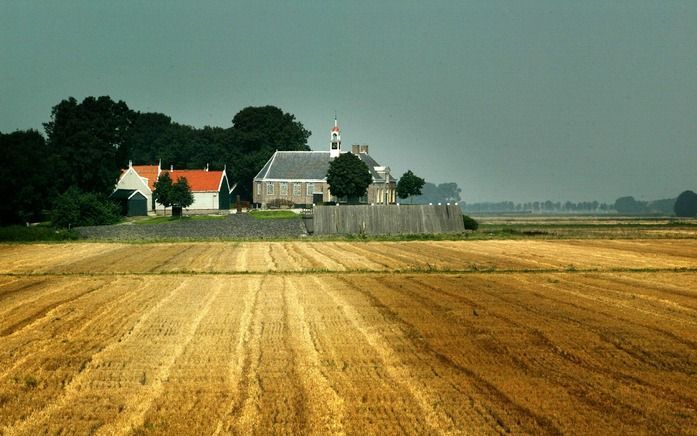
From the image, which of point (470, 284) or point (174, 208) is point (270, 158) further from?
point (470, 284)

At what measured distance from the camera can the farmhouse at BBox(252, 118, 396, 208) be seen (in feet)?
337

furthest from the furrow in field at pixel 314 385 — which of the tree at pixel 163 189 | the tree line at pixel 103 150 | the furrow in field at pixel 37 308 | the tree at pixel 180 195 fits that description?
the tree at pixel 163 189

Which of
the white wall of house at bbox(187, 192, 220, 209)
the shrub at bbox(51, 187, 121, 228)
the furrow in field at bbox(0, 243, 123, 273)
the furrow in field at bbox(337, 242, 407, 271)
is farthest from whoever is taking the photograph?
the white wall of house at bbox(187, 192, 220, 209)

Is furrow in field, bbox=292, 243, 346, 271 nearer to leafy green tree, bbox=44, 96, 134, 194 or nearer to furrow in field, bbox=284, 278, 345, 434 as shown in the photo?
furrow in field, bbox=284, 278, 345, 434

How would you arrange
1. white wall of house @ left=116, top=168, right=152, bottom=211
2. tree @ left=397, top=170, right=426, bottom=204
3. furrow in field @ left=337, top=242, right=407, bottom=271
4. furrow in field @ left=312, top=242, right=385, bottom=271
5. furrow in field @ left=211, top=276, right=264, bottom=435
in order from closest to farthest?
furrow in field @ left=211, top=276, right=264, bottom=435, furrow in field @ left=312, top=242, right=385, bottom=271, furrow in field @ left=337, top=242, right=407, bottom=271, white wall of house @ left=116, top=168, right=152, bottom=211, tree @ left=397, top=170, right=426, bottom=204

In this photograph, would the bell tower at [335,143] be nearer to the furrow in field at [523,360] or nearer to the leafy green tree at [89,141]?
the leafy green tree at [89,141]

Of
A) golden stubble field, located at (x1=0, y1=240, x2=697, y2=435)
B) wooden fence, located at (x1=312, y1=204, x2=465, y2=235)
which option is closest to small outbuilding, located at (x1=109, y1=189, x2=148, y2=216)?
wooden fence, located at (x1=312, y1=204, x2=465, y2=235)

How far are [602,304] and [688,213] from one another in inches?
6611

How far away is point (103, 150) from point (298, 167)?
1057 inches

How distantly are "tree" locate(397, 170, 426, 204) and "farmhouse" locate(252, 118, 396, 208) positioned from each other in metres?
5.06

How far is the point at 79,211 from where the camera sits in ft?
216

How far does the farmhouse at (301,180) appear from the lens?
4040 inches

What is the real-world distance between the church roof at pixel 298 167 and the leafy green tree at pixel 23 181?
34.3 m

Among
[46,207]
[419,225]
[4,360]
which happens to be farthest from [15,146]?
[4,360]
